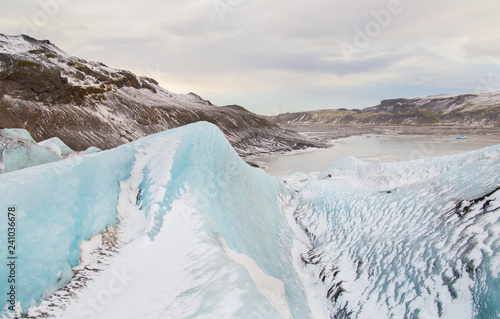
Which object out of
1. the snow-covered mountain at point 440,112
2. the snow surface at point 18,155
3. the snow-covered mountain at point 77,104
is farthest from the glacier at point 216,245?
the snow-covered mountain at point 440,112

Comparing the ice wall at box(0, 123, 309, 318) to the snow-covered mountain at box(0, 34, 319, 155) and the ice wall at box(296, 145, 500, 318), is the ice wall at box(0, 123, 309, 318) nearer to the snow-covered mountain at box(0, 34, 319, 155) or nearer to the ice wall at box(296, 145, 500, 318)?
the ice wall at box(296, 145, 500, 318)

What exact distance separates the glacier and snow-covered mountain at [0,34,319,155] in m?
28.6

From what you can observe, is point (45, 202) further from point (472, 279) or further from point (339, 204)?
point (339, 204)

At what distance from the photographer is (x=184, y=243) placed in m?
5.09

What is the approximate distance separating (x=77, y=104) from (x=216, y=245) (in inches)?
1484

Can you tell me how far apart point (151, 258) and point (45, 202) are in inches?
83.6

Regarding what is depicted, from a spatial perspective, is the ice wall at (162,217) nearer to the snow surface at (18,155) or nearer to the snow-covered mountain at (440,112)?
the snow surface at (18,155)

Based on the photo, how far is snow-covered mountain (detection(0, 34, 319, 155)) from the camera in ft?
94.7

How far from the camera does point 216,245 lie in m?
4.95

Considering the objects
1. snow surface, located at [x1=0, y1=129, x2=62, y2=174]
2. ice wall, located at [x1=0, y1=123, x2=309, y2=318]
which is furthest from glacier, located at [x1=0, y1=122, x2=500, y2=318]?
snow surface, located at [x1=0, y1=129, x2=62, y2=174]

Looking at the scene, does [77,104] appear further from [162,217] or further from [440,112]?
[440,112]

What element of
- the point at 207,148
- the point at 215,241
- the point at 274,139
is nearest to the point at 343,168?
the point at 207,148

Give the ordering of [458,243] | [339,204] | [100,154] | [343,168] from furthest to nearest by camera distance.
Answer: [343,168] < [339,204] < [100,154] < [458,243]

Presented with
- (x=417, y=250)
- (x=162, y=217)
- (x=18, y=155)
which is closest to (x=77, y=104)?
(x=18, y=155)
